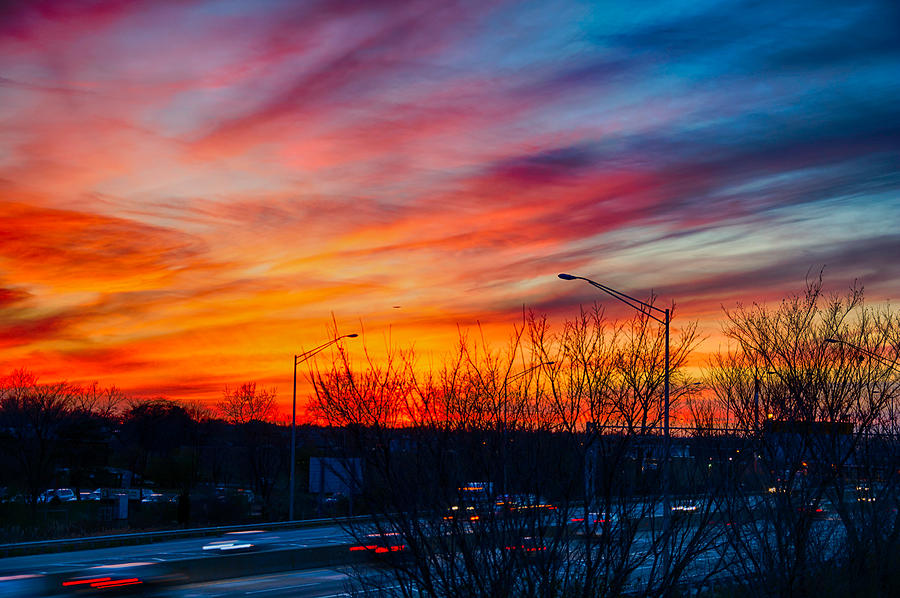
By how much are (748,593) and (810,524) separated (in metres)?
1.51

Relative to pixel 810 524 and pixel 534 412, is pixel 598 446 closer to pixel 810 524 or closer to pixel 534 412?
pixel 534 412

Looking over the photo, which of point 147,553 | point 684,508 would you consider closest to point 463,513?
point 684,508

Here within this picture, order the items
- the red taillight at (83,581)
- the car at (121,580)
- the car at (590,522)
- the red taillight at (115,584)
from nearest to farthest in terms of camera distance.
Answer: the car at (590,522)
the car at (121,580)
the red taillight at (115,584)
the red taillight at (83,581)

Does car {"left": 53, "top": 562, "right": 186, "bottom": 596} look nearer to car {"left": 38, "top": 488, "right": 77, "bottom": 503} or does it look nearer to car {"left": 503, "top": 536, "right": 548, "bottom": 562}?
car {"left": 503, "top": 536, "right": 548, "bottom": 562}

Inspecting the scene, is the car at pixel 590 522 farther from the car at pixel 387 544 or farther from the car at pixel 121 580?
the car at pixel 121 580

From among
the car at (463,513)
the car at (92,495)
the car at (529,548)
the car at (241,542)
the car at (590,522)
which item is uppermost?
the car at (463,513)

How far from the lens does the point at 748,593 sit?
47.2 feet

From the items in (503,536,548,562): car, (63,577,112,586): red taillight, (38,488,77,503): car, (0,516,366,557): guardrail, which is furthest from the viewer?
(38,488,77,503): car

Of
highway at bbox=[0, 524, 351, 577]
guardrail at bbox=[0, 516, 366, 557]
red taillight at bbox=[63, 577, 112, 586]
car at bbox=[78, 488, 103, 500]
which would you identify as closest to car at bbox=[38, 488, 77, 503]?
car at bbox=[78, 488, 103, 500]

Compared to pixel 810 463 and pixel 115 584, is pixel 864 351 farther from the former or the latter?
pixel 115 584

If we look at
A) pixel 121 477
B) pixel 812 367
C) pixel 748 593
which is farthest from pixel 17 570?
pixel 121 477

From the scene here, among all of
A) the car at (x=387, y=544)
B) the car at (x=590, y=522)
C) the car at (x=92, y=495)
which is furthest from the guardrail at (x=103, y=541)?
the car at (x=92, y=495)

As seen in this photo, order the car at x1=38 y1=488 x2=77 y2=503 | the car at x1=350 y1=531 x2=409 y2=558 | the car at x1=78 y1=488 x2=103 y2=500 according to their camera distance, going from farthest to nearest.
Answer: the car at x1=78 y1=488 x2=103 y2=500
the car at x1=38 y1=488 x2=77 y2=503
the car at x1=350 y1=531 x2=409 y2=558

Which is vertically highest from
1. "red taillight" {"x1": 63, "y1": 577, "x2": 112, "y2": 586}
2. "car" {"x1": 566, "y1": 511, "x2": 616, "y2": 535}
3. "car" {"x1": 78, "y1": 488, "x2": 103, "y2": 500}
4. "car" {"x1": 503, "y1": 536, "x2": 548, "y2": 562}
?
"car" {"x1": 566, "y1": 511, "x2": 616, "y2": 535}
